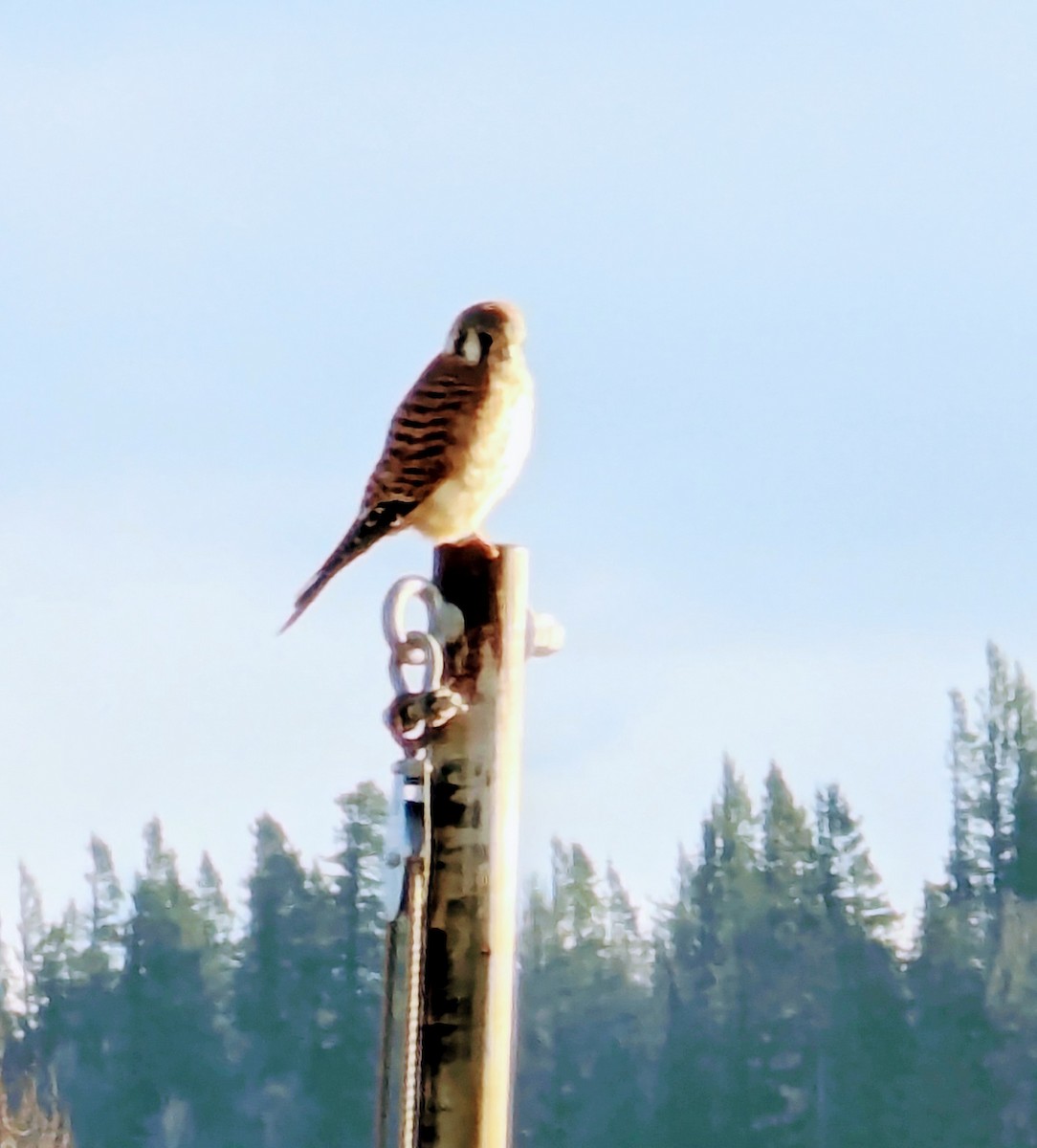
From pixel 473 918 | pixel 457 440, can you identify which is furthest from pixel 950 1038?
pixel 473 918

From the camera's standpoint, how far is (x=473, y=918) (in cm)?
507

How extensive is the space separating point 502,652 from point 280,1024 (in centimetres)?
8835

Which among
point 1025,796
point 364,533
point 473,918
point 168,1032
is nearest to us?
point 473,918

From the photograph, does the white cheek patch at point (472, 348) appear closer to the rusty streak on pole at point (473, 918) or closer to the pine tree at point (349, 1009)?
the rusty streak on pole at point (473, 918)

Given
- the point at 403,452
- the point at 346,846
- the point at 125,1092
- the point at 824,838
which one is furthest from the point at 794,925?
the point at 403,452

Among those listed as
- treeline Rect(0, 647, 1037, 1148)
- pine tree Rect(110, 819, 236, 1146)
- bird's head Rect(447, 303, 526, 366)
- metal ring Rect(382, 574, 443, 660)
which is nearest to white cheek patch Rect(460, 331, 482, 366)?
bird's head Rect(447, 303, 526, 366)

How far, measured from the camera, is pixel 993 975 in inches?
3356

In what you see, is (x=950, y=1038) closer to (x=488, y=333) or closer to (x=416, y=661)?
(x=488, y=333)

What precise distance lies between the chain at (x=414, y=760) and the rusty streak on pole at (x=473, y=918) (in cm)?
3

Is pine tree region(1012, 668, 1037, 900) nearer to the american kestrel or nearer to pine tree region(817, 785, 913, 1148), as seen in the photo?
pine tree region(817, 785, 913, 1148)

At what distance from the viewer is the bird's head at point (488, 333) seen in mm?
8062

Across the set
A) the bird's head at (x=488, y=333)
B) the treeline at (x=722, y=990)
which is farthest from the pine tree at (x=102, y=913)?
the bird's head at (x=488, y=333)

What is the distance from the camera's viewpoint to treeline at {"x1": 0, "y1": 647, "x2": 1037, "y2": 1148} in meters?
82.2

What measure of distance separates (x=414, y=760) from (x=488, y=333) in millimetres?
3183
